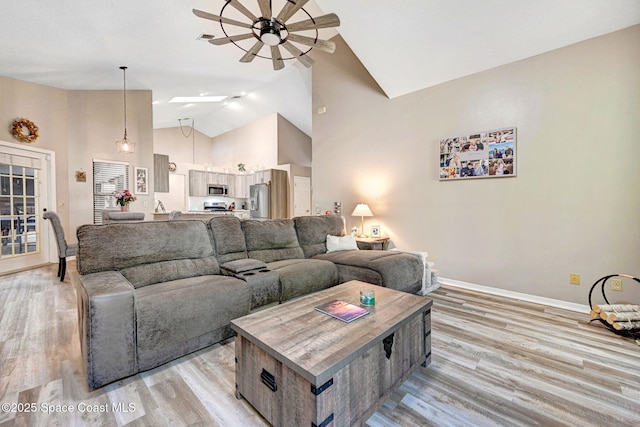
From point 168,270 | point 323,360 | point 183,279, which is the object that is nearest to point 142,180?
point 168,270

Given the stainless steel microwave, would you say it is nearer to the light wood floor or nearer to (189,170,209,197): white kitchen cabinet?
(189,170,209,197): white kitchen cabinet

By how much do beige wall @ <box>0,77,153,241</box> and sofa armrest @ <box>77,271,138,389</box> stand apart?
4.63m

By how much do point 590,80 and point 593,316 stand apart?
2320mm

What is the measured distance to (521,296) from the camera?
3205 mm

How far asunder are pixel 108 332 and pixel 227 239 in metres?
1.32

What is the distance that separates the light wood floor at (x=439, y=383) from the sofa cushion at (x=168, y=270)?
2.07ft

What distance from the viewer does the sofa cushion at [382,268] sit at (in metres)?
2.90

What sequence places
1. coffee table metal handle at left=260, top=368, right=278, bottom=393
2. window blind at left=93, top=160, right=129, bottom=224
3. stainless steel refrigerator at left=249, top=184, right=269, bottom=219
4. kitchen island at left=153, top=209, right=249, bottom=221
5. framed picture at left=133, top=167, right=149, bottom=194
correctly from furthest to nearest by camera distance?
stainless steel refrigerator at left=249, top=184, right=269, bottom=219 < kitchen island at left=153, top=209, right=249, bottom=221 < framed picture at left=133, top=167, right=149, bottom=194 < window blind at left=93, top=160, right=129, bottom=224 < coffee table metal handle at left=260, top=368, right=278, bottom=393

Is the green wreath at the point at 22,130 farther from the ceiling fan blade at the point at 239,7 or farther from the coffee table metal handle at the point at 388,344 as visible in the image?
the coffee table metal handle at the point at 388,344

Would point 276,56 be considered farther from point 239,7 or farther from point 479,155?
point 479,155

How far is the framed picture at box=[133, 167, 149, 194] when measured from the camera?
5.75m

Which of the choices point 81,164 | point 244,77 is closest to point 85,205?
point 81,164

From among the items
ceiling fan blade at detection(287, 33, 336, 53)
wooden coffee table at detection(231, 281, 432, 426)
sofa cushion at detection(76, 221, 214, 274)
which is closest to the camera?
wooden coffee table at detection(231, 281, 432, 426)

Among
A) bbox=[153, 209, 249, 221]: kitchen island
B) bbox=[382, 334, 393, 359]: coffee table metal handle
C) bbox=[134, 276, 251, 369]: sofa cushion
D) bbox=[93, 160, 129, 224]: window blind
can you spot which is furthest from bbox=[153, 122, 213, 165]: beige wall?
bbox=[382, 334, 393, 359]: coffee table metal handle
